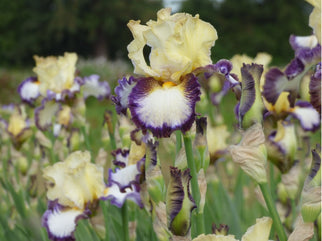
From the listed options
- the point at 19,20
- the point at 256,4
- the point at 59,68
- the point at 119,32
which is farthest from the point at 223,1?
the point at 59,68

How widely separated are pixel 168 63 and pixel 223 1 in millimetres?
22514

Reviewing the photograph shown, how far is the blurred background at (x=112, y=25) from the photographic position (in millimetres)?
21812

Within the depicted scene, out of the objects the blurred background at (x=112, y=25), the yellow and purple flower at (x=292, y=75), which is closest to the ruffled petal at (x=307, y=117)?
the yellow and purple flower at (x=292, y=75)

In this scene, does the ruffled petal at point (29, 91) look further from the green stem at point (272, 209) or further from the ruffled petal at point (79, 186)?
the green stem at point (272, 209)

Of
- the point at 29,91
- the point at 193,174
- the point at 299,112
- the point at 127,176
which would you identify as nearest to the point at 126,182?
the point at 127,176

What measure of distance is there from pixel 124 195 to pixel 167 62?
43cm

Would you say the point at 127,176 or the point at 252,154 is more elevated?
the point at 252,154

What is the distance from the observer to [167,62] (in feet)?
3.47

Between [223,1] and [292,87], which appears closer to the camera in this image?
[292,87]

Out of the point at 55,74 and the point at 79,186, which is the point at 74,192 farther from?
the point at 55,74

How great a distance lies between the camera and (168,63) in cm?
106

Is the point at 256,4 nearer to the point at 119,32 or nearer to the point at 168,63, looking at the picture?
the point at 119,32

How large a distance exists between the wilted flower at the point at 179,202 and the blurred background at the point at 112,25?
1953 centimetres

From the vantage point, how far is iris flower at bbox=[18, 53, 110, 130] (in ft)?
7.61
